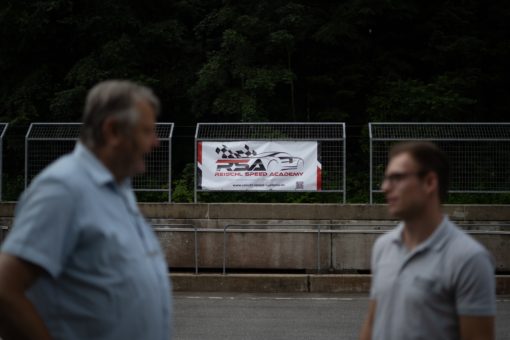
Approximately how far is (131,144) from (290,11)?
2259 centimetres

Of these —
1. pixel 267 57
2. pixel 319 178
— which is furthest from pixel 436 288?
pixel 267 57

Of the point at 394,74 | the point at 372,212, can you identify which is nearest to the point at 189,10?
the point at 394,74

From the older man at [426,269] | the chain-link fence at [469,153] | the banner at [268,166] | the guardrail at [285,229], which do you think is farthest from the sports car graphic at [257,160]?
the older man at [426,269]

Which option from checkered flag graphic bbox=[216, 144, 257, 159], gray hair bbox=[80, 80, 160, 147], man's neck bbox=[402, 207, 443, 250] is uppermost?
checkered flag graphic bbox=[216, 144, 257, 159]

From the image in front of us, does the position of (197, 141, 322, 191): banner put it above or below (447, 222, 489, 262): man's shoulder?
above

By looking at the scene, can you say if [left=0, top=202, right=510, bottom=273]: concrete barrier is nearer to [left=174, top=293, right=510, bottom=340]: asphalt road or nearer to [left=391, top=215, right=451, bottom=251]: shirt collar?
[left=174, top=293, right=510, bottom=340]: asphalt road

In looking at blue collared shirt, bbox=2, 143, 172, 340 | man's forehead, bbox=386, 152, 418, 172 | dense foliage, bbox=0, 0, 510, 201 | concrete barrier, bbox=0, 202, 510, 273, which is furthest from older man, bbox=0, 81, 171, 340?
dense foliage, bbox=0, 0, 510, 201

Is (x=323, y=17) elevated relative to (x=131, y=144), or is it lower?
elevated

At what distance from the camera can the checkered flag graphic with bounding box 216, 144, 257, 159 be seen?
58.0ft

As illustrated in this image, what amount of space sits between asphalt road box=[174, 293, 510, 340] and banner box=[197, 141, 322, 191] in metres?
3.70

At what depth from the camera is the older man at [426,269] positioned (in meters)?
3.35

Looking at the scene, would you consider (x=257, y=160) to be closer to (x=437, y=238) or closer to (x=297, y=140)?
(x=297, y=140)

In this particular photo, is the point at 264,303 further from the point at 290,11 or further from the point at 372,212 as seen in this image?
the point at 290,11

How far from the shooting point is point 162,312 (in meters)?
2.98
